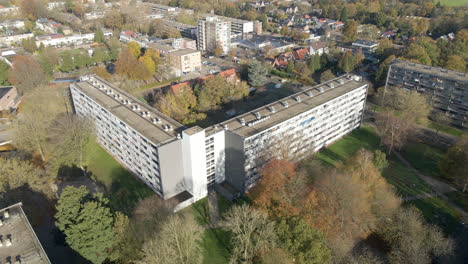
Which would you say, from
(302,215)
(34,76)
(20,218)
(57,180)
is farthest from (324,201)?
(34,76)

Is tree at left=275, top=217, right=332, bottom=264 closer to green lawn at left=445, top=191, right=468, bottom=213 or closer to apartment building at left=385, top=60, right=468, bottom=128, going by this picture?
green lawn at left=445, top=191, right=468, bottom=213

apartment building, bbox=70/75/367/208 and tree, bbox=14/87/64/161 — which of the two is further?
tree, bbox=14/87/64/161

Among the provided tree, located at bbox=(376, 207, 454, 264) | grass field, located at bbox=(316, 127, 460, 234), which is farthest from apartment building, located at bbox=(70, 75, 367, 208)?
tree, located at bbox=(376, 207, 454, 264)

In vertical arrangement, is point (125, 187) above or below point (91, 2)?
below

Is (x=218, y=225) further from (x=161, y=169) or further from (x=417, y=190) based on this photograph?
(x=417, y=190)

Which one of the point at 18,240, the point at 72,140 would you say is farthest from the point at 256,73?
the point at 18,240

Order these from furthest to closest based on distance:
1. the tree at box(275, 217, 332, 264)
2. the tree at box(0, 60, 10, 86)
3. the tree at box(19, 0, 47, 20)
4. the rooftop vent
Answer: the tree at box(19, 0, 47, 20)
the tree at box(0, 60, 10, 86)
the rooftop vent
the tree at box(275, 217, 332, 264)

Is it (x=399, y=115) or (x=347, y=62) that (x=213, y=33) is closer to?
(x=347, y=62)
